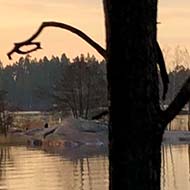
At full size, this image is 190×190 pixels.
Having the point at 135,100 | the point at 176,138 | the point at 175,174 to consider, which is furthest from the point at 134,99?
the point at 176,138

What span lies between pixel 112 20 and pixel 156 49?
16cm

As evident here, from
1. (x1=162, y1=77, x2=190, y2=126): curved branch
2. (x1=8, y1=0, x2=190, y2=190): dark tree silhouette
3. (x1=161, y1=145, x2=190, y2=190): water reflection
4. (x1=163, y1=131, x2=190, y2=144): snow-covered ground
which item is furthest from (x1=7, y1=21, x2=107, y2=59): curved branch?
(x1=163, y1=131, x2=190, y2=144): snow-covered ground

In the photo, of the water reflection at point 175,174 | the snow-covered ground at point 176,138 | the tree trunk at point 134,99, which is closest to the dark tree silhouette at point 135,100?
the tree trunk at point 134,99

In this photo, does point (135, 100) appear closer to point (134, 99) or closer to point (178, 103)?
point (134, 99)

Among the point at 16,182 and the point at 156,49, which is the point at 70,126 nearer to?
the point at 16,182

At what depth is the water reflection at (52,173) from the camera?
1873cm

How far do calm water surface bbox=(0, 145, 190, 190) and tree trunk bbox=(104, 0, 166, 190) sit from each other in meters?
14.9

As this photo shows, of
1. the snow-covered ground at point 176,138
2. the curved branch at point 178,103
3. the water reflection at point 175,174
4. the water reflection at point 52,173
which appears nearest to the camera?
the curved branch at point 178,103

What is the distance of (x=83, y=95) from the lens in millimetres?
52812

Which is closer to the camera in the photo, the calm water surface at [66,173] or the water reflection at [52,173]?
the calm water surface at [66,173]

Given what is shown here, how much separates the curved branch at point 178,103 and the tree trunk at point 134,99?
0.03 meters

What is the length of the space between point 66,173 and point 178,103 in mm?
20181

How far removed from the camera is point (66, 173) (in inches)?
880

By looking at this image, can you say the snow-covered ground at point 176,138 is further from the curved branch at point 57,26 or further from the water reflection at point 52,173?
the curved branch at point 57,26
